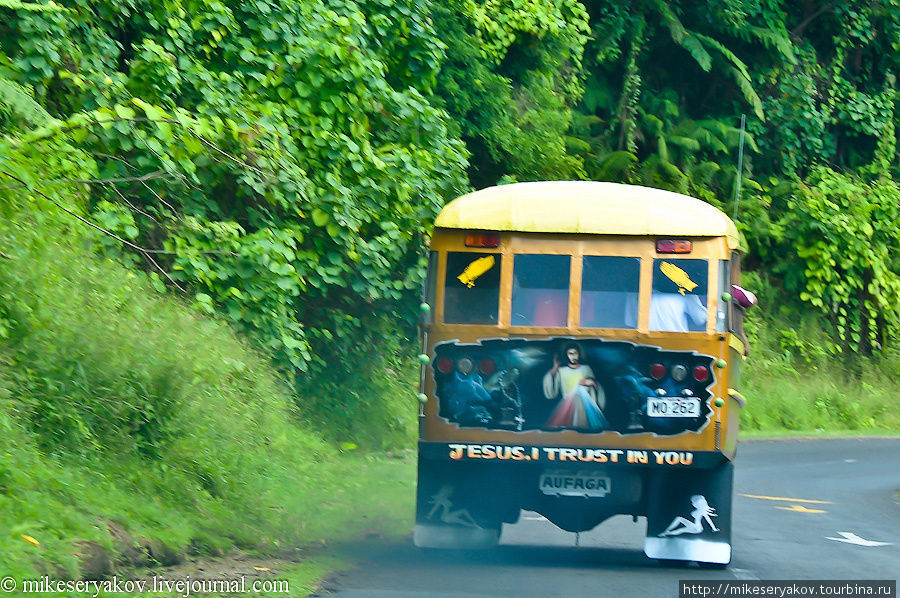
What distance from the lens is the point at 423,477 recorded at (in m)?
10.6

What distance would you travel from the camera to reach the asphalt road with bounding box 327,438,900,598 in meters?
9.33

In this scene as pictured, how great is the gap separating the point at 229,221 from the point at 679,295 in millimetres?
5721

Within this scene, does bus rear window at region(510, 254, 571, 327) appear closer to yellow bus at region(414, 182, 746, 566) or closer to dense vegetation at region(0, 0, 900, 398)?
yellow bus at region(414, 182, 746, 566)

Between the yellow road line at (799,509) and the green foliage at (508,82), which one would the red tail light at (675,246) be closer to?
the yellow road line at (799,509)

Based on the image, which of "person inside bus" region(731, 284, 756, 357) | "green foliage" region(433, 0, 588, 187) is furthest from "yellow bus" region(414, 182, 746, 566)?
"green foliage" region(433, 0, 588, 187)

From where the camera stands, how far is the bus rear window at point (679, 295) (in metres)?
10.1

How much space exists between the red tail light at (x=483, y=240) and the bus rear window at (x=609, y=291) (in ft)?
2.22

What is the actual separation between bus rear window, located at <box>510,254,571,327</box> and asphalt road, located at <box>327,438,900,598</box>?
1885 millimetres

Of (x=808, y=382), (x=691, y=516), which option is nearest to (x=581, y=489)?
(x=691, y=516)

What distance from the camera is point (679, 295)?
33.2ft

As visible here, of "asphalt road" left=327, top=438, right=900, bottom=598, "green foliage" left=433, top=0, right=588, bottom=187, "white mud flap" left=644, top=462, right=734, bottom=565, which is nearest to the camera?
"asphalt road" left=327, top=438, right=900, bottom=598

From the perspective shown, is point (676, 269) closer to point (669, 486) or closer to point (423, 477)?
point (669, 486)

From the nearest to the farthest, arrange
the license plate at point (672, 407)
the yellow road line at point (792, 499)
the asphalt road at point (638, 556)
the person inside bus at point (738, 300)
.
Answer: the asphalt road at point (638, 556) → the license plate at point (672, 407) → the person inside bus at point (738, 300) → the yellow road line at point (792, 499)

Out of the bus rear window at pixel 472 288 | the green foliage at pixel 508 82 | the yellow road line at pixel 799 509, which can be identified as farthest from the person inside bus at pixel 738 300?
the green foliage at pixel 508 82
